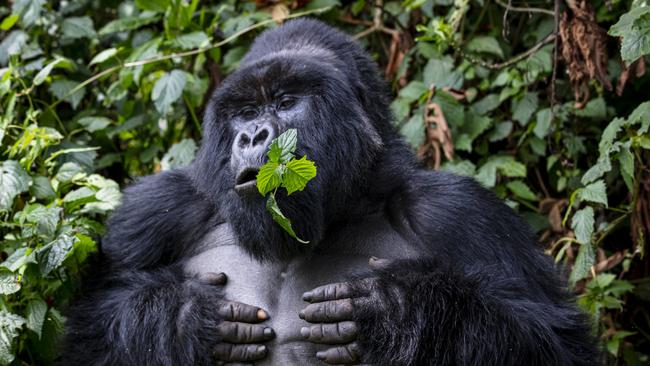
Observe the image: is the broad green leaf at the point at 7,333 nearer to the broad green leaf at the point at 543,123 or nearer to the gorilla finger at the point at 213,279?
the gorilla finger at the point at 213,279

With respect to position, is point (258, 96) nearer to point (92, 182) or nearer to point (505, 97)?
point (92, 182)

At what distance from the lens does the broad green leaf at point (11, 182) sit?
419 centimetres

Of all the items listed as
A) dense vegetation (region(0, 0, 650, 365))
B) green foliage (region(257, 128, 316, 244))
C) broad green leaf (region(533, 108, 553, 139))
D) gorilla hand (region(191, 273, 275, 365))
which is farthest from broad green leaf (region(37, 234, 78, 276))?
broad green leaf (region(533, 108, 553, 139))

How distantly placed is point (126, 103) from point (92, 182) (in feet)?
4.30

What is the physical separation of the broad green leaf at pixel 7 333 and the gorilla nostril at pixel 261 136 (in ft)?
4.06

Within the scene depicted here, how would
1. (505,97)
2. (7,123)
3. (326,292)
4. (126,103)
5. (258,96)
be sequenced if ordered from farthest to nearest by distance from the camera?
(126,103) < (505,97) < (7,123) < (258,96) < (326,292)

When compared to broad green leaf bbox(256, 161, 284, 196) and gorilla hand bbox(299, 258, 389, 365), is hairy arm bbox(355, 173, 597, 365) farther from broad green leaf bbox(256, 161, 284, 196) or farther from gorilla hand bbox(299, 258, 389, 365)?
broad green leaf bbox(256, 161, 284, 196)

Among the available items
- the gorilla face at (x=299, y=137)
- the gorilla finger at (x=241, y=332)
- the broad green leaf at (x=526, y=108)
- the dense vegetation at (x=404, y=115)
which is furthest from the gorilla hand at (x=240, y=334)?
the broad green leaf at (x=526, y=108)

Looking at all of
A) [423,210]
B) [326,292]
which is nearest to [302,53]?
[423,210]

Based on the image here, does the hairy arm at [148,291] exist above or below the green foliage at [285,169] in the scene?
below

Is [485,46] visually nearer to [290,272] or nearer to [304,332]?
[290,272]

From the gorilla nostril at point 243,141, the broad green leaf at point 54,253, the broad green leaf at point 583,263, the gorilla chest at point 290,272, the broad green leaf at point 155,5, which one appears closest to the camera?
the gorilla nostril at point 243,141

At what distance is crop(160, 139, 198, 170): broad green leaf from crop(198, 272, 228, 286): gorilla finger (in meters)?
1.38

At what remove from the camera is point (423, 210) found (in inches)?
158
